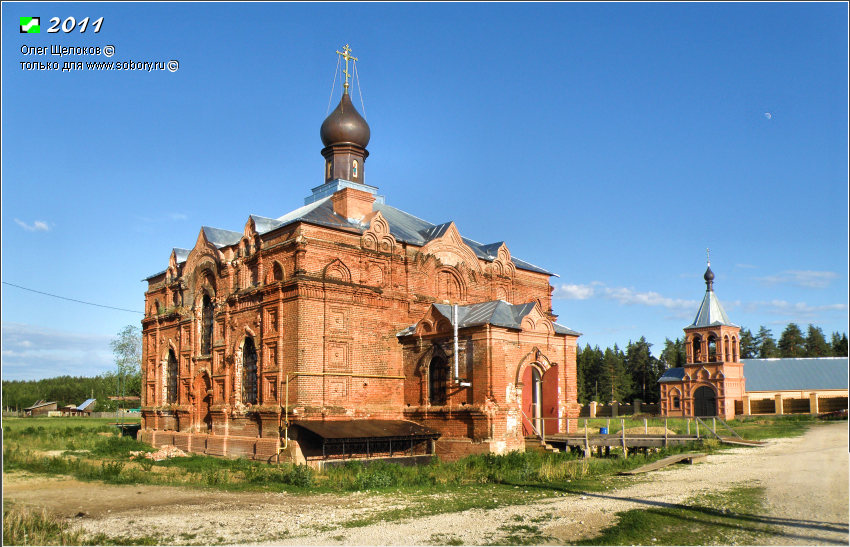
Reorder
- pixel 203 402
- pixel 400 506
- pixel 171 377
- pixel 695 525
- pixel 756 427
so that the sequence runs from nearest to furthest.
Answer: pixel 695 525 → pixel 400 506 → pixel 203 402 → pixel 171 377 → pixel 756 427

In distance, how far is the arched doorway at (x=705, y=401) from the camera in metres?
48.4

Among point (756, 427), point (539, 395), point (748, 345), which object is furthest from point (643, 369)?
point (539, 395)

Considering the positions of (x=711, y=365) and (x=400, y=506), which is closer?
(x=400, y=506)

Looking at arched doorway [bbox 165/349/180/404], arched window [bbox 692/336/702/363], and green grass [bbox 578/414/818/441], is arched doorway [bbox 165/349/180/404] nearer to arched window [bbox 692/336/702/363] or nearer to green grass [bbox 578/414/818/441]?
green grass [bbox 578/414/818/441]

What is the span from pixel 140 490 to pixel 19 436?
20.9 metres

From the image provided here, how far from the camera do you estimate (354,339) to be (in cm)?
2228

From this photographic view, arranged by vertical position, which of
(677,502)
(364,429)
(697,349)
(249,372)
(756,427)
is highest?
(697,349)

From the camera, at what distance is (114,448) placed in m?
26.1

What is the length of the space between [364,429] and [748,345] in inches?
2909

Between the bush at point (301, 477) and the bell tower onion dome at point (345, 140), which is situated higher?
the bell tower onion dome at point (345, 140)

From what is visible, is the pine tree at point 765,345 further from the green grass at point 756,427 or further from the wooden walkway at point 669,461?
the wooden walkway at point 669,461

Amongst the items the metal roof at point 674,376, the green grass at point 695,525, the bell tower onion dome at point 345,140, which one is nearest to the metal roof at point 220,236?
the bell tower onion dome at point 345,140

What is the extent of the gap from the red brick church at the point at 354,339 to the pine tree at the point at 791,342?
203ft

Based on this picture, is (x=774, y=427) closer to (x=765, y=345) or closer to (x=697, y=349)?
(x=697, y=349)
